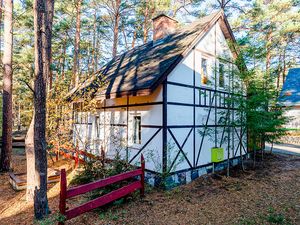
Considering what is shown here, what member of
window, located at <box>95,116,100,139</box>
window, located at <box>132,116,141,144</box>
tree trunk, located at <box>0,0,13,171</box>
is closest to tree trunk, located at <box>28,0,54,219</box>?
window, located at <box>132,116,141,144</box>

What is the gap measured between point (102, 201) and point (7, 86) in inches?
292

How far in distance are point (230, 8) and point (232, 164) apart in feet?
46.4

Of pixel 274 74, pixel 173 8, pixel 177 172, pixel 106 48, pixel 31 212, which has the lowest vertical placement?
pixel 31 212

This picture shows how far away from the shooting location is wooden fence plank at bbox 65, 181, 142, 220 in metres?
4.01

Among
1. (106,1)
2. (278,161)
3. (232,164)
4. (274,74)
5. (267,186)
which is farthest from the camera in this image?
(106,1)

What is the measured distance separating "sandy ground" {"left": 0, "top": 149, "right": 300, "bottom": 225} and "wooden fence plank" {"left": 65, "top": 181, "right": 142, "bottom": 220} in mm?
344

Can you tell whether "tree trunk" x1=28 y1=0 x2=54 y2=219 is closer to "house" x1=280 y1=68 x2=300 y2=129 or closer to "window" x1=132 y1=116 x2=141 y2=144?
"window" x1=132 y1=116 x2=141 y2=144

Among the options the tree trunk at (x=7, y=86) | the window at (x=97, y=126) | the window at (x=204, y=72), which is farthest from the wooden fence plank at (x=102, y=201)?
the tree trunk at (x=7, y=86)

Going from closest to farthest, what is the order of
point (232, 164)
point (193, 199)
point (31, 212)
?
1. point (31, 212)
2. point (193, 199)
3. point (232, 164)

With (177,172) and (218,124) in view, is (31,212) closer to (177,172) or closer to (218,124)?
(177,172)

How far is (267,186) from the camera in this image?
6.67 metres

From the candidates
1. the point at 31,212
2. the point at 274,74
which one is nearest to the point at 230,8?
the point at 274,74

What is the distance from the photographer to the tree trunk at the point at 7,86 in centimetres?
854

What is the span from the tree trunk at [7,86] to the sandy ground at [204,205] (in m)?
Result: 1.75
